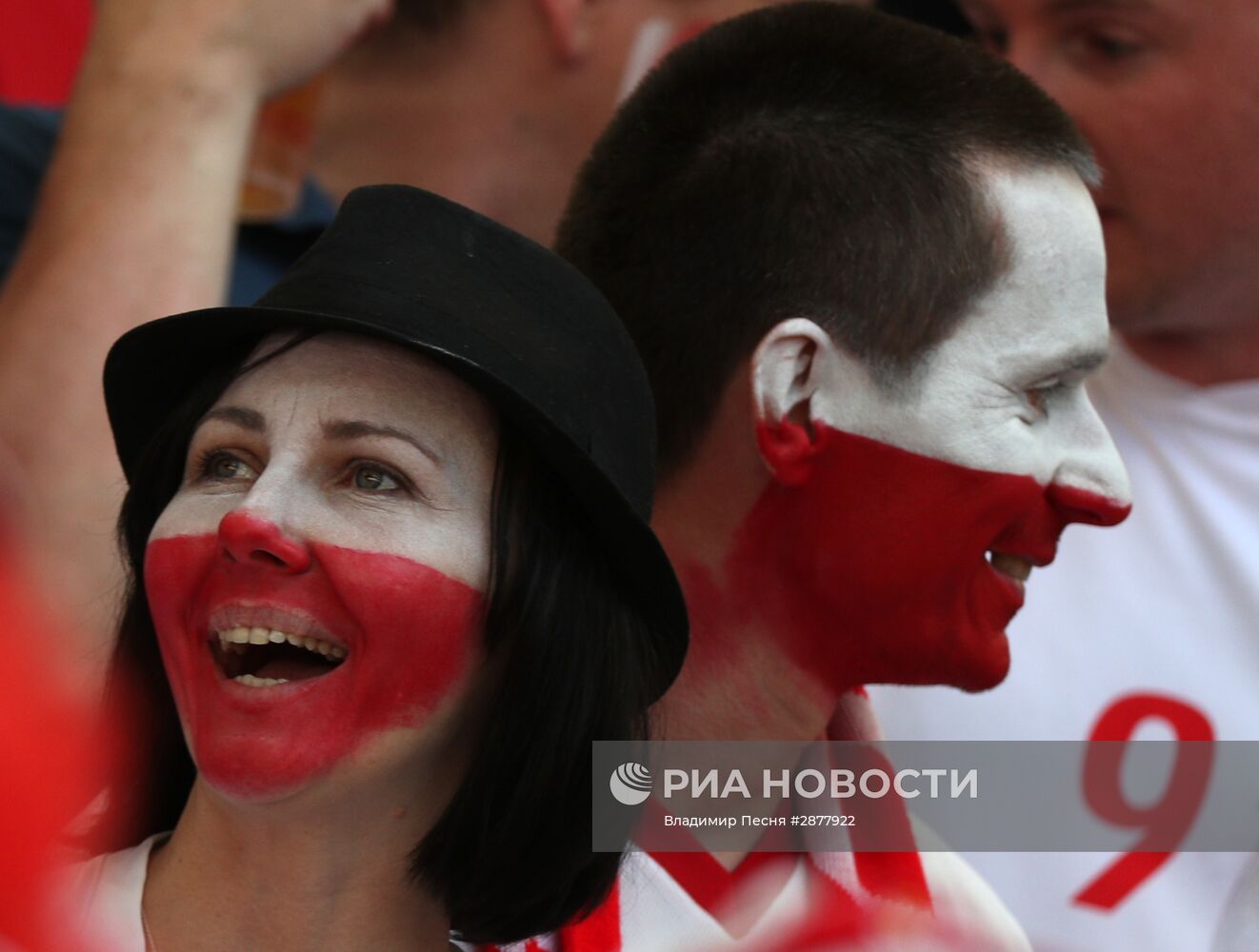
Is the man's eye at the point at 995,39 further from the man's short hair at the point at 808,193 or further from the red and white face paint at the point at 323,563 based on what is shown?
the red and white face paint at the point at 323,563

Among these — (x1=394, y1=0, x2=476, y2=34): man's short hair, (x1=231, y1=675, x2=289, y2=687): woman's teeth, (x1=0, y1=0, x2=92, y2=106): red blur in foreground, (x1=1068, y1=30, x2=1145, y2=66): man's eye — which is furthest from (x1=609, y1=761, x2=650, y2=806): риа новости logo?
(x1=0, y1=0, x2=92, y2=106): red blur in foreground

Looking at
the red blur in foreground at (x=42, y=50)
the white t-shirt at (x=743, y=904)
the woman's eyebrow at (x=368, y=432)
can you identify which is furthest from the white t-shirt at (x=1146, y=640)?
the red blur in foreground at (x=42, y=50)

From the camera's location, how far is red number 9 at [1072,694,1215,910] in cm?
184

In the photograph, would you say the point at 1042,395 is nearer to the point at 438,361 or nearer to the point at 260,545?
the point at 438,361

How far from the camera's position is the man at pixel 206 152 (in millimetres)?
1551

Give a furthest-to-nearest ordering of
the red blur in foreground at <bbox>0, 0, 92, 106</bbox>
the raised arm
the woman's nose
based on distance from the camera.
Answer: the red blur in foreground at <bbox>0, 0, 92, 106</bbox>
the raised arm
the woman's nose

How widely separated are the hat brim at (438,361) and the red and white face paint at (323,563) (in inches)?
1.5

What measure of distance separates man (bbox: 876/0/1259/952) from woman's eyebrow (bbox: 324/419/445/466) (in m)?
0.90

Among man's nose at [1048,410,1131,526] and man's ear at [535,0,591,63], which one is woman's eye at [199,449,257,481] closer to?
man's nose at [1048,410,1131,526]

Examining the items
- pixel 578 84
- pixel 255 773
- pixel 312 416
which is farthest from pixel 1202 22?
pixel 255 773

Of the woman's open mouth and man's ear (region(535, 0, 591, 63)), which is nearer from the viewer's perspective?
the woman's open mouth

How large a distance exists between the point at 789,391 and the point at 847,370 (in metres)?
0.05

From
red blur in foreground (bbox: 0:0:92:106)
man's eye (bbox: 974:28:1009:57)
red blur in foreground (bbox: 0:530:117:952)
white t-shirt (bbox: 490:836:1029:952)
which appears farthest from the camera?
red blur in foreground (bbox: 0:0:92:106)

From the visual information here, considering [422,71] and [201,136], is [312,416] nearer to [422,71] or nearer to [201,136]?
[201,136]
